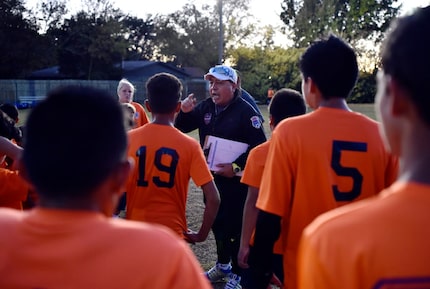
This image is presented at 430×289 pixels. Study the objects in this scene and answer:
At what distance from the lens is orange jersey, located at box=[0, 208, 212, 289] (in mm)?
1417

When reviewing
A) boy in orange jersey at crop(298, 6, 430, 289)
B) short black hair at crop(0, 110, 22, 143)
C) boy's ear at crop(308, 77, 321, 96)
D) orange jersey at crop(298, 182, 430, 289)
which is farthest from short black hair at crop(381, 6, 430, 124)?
short black hair at crop(0, 110, 22, 143)

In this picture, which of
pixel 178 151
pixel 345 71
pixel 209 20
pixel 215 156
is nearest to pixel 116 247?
pixel 345 71

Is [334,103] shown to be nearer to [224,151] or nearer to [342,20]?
[224,151]

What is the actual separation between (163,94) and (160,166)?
0.54 m

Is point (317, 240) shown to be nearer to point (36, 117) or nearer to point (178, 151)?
point (36, 117)

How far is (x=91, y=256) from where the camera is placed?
1417 millimetres

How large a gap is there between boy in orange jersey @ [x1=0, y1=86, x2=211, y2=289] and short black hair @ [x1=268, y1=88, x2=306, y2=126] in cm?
235

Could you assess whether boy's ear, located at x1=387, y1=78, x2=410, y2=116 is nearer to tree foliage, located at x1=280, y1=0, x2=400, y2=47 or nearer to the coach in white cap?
the coach in white cap

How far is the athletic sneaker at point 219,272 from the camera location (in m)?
5.59

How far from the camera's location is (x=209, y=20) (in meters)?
60.6

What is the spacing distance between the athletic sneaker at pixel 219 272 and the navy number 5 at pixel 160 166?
214 cm

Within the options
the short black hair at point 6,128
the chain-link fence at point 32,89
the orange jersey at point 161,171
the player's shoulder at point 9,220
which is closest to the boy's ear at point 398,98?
the player's shoulder at point 9,220

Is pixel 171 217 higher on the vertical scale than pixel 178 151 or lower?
lower

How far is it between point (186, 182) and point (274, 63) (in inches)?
1690
